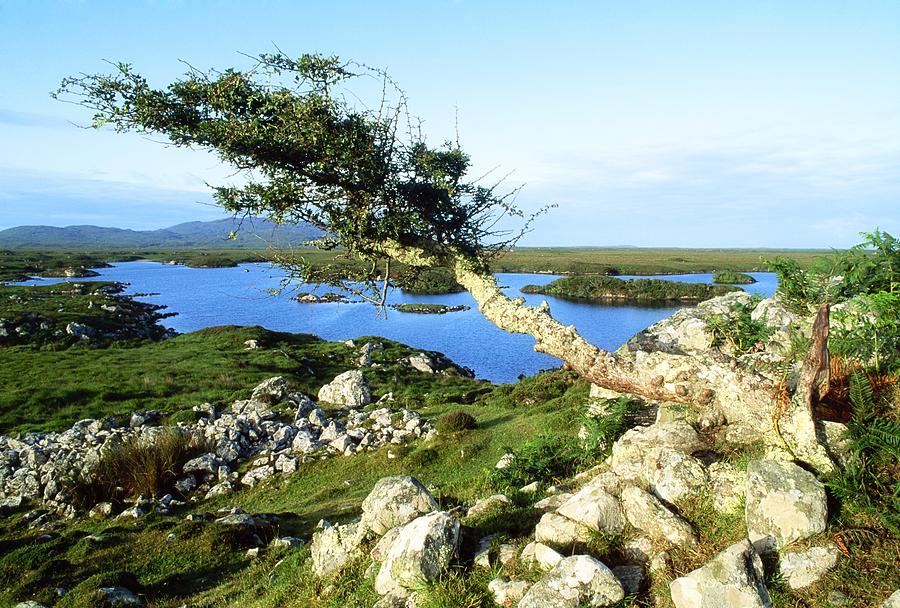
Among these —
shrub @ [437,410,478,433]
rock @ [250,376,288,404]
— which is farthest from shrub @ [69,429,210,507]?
shrub @ [437,410,478,433]

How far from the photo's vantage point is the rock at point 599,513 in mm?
6551

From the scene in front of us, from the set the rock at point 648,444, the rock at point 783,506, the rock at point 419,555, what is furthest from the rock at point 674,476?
the rock at point 419,555

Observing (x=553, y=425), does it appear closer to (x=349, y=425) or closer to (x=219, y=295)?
(x=349, y=425)

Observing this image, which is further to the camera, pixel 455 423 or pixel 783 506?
pixel 455 423

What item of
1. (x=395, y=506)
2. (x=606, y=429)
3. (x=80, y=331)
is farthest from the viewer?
(x=80, y=331)

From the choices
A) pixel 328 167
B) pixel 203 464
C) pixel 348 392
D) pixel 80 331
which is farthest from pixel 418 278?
pixel 80 331

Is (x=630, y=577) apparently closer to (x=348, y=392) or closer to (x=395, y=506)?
(x=395, y=506)

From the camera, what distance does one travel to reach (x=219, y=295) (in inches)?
3996

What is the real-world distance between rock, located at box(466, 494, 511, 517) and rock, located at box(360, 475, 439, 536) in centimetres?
63

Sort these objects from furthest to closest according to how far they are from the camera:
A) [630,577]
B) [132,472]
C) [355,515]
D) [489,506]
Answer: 1. [132,472]
2. [355,515]
3. [489,506]
4. [630,577]

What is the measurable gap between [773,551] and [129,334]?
6033 centimetres

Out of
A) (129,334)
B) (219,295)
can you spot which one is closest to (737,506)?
(129,334)

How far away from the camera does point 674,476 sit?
6.79 metres

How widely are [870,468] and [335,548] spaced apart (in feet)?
23.8
